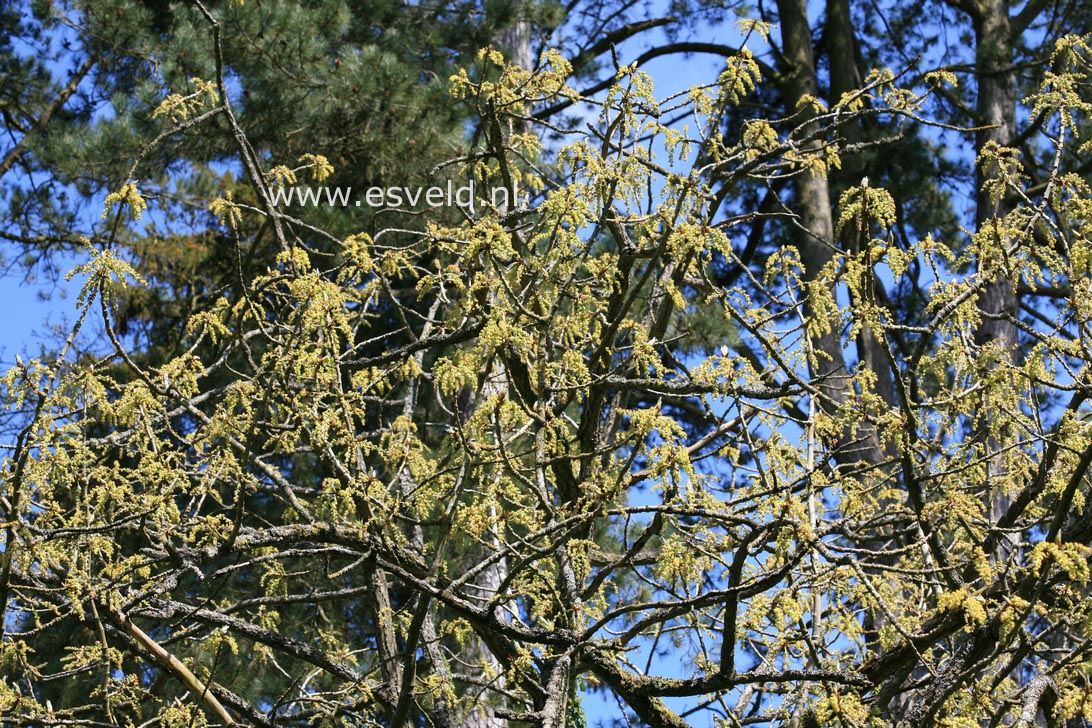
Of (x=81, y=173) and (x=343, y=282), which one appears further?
(x=81, y=173)

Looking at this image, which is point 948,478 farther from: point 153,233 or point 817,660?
point 153,233

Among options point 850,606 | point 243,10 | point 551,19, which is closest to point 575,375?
point 850,606

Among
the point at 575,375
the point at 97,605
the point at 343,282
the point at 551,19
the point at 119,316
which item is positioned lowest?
the point at 97,605

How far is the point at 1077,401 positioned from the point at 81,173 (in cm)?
673

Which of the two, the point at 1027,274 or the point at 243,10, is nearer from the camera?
the point at 1027,274

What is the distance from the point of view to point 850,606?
4.86 meters

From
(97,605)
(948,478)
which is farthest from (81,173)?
(948,478)

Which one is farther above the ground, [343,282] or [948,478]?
[343,282]

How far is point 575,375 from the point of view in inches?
144

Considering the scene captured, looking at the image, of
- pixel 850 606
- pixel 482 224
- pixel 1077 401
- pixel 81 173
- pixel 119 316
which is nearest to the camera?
pixel 482 224

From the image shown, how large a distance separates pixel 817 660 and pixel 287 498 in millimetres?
1541

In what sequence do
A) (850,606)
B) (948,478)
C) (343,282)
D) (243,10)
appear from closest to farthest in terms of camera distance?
(948,478)
(343,282)
(850,606)
(243,10)

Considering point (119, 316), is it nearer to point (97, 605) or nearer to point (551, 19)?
point (551, 19)

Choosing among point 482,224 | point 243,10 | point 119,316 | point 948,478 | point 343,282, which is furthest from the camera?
point 119,316
